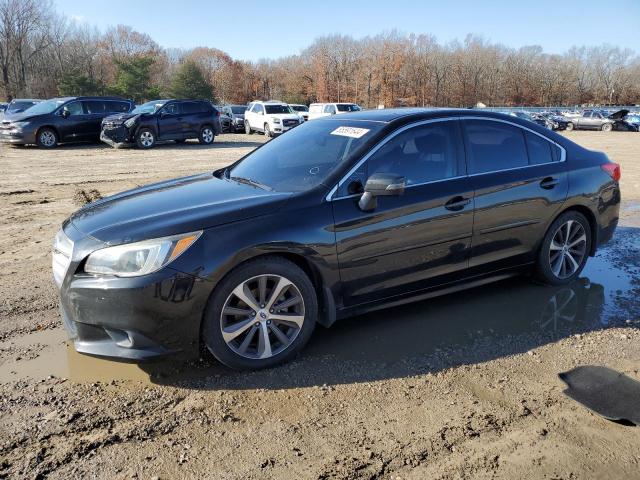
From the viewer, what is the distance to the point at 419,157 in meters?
4.30

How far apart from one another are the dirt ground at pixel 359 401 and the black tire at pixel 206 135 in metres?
17.3

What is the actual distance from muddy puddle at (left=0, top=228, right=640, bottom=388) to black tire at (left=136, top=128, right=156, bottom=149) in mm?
16503

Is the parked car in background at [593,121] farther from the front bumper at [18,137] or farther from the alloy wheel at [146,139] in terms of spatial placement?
the front bumper at [18,137]

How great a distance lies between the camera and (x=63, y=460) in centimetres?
269

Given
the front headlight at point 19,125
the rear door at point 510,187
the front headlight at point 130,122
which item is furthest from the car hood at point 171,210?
the front headlight at point 19,125

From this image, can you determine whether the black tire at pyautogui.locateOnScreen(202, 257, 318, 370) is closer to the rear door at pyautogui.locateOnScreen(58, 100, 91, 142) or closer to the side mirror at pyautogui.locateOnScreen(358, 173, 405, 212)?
the side mirror at pyautogui.locateOnScreen(358, 173, 405, 212)

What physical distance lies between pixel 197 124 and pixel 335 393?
19552 millimetres

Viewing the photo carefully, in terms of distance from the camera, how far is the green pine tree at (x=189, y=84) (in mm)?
61381

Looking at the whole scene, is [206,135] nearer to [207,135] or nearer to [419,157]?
[207,135]

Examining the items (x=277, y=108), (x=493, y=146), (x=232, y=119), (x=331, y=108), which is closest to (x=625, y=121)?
(x=331, y=108)

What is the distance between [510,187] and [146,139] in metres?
17.3

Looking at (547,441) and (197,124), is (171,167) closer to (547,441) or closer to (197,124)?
(197,124)

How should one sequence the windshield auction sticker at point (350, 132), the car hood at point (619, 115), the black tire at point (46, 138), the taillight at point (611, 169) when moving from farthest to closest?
the car hood at point (619, 115) → the black tire at point (46, 138) → the taillight at point (611, 169) → the windshield auction sticker at point (350, 132)

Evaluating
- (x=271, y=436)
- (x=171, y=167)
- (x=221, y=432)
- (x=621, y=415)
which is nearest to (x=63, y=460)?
(x=221, y=432)
